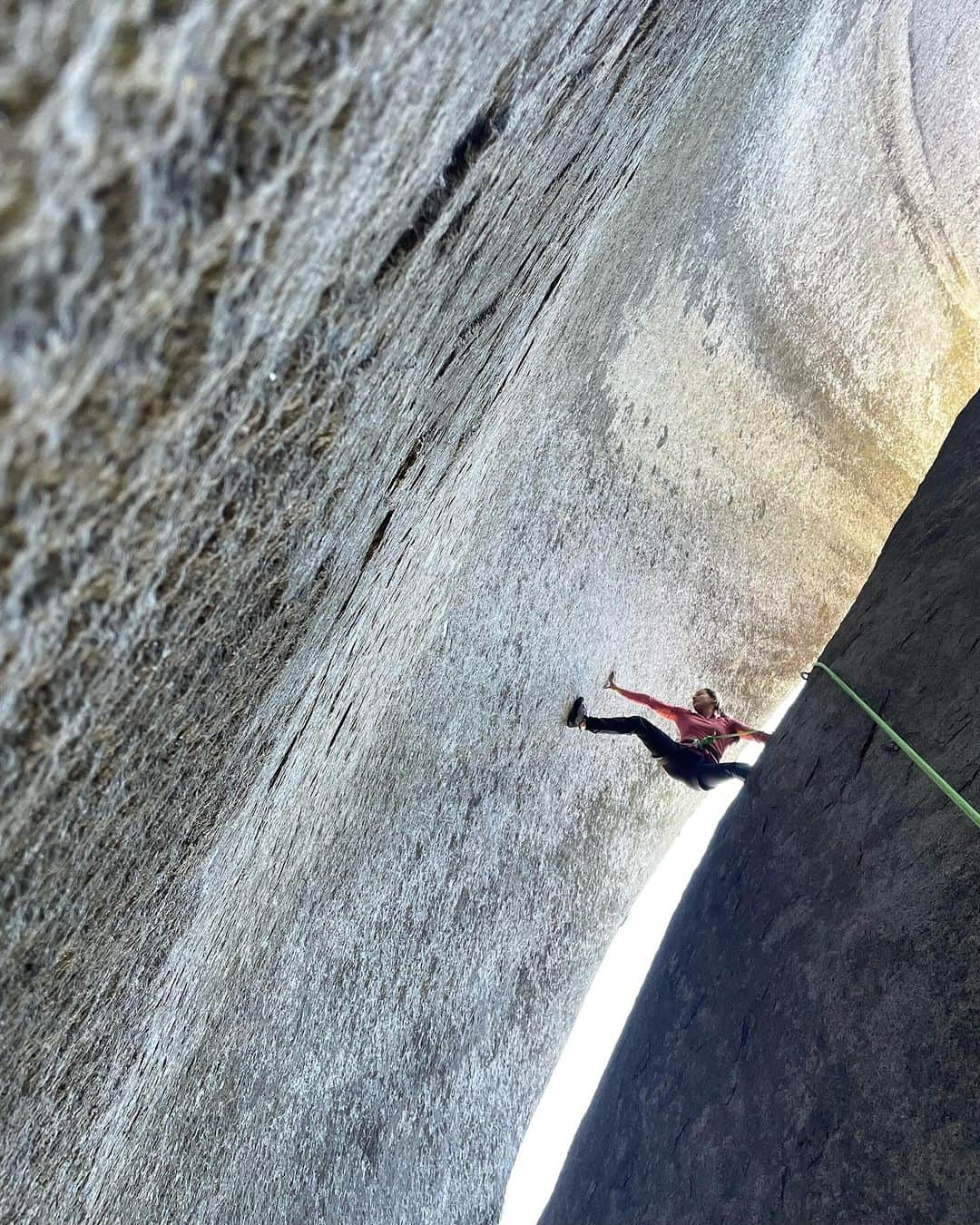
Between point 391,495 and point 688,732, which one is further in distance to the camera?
point 688,732

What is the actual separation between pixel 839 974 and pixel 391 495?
1057mm

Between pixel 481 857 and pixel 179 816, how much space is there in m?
1.80

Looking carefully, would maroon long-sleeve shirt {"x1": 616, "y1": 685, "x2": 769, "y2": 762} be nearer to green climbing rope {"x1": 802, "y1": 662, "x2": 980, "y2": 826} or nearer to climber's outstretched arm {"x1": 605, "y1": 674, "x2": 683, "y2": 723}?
climber's outstretched arm {"x1": 605, "y1": 674, "x2": 683, "y2": 723}

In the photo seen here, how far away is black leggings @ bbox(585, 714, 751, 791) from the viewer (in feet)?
10.1

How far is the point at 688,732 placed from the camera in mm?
3178

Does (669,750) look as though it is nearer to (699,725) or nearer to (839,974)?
(699,725)

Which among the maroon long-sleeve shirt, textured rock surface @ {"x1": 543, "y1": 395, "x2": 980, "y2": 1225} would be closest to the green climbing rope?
textured rock surface @ {"x1": 543, "y1": 395, "x2": 980, "y2": 1225}

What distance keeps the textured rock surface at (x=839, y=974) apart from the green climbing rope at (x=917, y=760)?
0.02 m

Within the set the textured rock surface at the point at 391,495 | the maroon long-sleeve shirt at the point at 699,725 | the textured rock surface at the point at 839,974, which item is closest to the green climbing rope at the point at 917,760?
the textured rock surface at the point at 839,974

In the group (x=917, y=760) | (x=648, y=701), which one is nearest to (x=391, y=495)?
(x=917, y=760)

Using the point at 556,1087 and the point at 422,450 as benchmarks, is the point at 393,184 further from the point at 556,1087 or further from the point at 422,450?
the point at 556,1087

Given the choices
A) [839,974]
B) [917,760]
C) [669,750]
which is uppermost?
[917,760]

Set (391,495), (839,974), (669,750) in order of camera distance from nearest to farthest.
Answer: (391,495)
(839,974)
(669,750)

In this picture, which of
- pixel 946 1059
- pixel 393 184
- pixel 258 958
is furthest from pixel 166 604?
pixel 258 958
